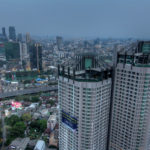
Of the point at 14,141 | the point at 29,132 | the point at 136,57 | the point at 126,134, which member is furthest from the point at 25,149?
the point at 136,57

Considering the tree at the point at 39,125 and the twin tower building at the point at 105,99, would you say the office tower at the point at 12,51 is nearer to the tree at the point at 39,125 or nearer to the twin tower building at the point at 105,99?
the tree at the point at 39,125

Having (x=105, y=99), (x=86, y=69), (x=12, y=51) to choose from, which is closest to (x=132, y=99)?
(x=105, y=99)

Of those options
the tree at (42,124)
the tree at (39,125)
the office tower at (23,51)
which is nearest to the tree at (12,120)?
Answer: the tree at (39,125)

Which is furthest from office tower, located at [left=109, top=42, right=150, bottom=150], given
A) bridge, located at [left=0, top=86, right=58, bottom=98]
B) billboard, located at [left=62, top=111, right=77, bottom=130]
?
bridge, located at [left=0, top=86, right=58, bottom=98]

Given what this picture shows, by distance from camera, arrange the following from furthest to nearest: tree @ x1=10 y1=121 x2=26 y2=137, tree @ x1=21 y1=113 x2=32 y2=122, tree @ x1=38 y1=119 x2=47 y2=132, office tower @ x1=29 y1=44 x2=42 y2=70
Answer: office tower @ x1=29 y1=44 x2=42 y2=70 → tree @ x1=21 y1=113 x2=32 y2=122 → tree @ x1=38 y1=119 x2=47 y2=132 → tree @ x1=10 y1=121 x2=26 y2=137

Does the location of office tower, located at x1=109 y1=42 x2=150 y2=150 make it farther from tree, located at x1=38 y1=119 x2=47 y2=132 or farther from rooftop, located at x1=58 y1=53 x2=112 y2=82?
tree, located at x1=38 y1=119 x2=47 y2=132

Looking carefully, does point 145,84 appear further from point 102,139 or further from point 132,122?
point 102,139

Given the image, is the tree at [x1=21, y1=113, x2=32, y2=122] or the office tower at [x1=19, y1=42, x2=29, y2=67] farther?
the office tower at [x1=19, y1=42, x2=29, y2=67]
